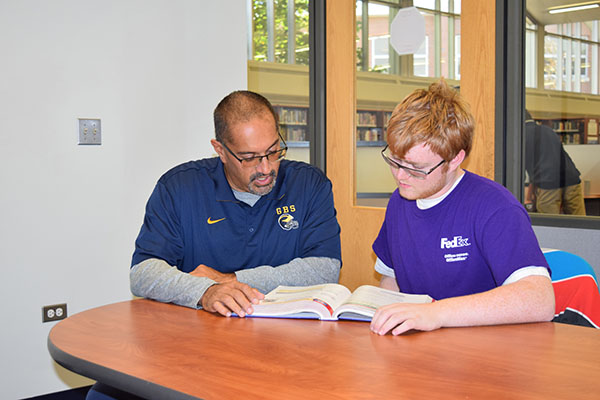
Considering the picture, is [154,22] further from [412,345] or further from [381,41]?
[412,345]

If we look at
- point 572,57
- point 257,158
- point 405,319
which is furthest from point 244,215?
point 572,57

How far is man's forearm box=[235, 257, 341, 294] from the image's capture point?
6.28ft

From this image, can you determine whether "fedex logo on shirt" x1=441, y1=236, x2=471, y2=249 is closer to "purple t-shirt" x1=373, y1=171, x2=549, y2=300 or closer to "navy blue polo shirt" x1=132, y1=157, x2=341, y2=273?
"purple t-shirt" x1=373, y1=171, x2=549, y2=300

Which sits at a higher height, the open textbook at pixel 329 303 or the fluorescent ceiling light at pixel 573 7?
the fluorescent ceiling light at pixel 573 7

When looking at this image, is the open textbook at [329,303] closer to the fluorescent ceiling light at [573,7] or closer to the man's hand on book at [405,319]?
the man's hand on book at [405,319]

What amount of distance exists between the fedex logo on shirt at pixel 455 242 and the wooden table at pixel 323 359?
307 millimetres

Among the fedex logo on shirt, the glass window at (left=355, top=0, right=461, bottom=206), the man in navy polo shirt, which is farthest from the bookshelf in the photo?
the fedex logo on shirt

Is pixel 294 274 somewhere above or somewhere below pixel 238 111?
below

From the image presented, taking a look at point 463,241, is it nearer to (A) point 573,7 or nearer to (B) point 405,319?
(B) point 405,319

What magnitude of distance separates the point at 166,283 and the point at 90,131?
Answer: 167 centimetres

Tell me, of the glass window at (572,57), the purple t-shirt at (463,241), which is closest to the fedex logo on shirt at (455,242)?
the purple t-shirt at (463,241)

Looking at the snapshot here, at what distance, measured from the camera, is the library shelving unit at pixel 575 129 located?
8.71ft

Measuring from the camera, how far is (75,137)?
10.3 ft

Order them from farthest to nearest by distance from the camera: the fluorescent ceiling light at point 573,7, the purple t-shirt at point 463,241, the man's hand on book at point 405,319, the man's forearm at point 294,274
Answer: the fluorescent ceiling light at point 573,7 < the man's forearm at point 294,274 < the purple t-shirt at point 463,241 < the man's hand on book at point 405,319
